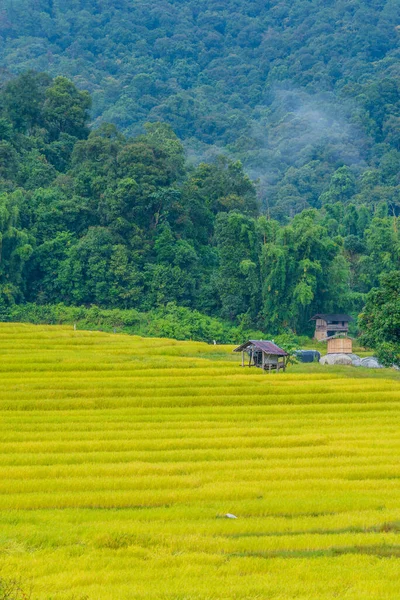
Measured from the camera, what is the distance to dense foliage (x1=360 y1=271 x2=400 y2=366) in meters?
38.3

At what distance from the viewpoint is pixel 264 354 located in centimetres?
3750

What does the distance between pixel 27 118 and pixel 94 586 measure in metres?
68.9

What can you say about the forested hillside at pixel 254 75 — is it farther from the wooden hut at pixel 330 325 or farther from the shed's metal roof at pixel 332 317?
the shed's metal roof at pixel 332 317

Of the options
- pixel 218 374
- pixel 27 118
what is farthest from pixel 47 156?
pixel 218 374

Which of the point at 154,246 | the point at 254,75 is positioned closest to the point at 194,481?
the point at 154,246

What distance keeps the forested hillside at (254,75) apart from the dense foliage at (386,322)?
5562cm

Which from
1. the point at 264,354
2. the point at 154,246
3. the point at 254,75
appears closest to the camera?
the point at 264,354

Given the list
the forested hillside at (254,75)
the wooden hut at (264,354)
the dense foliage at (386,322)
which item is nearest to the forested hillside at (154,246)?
the dense foliage at (386,322)

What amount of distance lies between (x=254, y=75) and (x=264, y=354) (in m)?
119

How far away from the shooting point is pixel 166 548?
14.9 m

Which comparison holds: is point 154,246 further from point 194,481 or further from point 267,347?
point 194,481

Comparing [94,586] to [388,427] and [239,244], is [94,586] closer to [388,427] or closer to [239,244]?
[388,427]

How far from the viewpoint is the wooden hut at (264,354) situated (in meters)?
36.8

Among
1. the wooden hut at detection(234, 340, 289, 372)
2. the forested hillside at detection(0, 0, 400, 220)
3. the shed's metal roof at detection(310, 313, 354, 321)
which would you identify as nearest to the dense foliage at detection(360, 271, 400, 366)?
the wooden hut at detection(234, 340, 289, 372)
